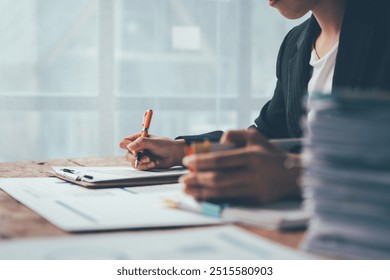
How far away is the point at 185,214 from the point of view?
85 centimetres

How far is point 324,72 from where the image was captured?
1.66 metres

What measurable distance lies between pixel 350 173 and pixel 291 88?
121cm

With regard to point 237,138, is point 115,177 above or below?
below

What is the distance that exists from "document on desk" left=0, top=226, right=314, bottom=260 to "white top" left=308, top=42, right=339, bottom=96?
1.00 metres

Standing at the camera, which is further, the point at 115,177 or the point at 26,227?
the point at 115,177

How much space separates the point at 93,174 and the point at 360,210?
786mm

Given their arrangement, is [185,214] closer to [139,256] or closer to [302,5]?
[139,256]

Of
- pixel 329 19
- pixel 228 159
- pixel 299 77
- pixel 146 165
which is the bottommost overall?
pixel 146 165

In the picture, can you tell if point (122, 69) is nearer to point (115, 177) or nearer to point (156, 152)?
point (156, 152)

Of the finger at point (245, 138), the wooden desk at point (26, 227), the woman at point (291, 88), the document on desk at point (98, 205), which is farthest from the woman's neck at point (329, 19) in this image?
the wooden desk at point (26, 227)

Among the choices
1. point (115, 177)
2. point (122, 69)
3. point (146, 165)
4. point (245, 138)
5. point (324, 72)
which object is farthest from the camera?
point (122, 69)

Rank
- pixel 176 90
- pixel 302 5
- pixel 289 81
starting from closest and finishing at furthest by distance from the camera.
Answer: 1. pixel 302 5
2. pixel 289 81
3. pixel 176 90

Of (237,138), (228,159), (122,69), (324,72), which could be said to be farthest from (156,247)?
(122,69)
